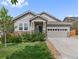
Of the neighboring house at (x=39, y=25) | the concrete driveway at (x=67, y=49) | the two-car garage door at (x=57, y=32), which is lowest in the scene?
the concrete driveway at (x=67, y=49)

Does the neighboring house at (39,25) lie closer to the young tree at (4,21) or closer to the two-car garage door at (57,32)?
the two-car garage door at (57,32)

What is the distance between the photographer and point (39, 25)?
149 ft

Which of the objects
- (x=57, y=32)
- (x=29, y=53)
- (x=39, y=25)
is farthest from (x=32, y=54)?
(x=57, y=32)

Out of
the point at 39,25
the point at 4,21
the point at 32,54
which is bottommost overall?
the point at 32,54

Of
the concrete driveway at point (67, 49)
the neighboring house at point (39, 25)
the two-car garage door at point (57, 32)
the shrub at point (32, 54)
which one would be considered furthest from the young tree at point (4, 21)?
the two-car garage door at point (57, 32)

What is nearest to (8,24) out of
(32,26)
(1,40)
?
(1,40)

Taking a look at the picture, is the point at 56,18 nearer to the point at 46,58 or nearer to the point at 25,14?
the point at 25,14

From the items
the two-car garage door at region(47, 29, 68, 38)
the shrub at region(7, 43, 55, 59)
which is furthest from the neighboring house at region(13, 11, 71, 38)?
the shrub at region(7, 43, 55, 59)

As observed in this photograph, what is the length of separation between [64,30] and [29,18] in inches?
283

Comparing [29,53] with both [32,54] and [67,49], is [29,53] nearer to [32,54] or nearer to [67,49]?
[32,54]

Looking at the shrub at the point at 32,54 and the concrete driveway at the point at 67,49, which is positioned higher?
the shrub at the point at 32,54

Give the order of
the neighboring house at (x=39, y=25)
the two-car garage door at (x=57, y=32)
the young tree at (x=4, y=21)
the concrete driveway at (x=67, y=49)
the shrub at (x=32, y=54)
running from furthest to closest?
the two-car garage door at (x=57, y=32) → the neighboring house at (x=39, y=25) → the young tree at (x=4, y=21) → the concrete driveway at (x=67, y=49) → the shrub at (x=32, y=54)

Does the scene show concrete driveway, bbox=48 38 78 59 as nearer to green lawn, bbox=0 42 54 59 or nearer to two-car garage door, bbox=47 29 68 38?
green lawn, bbox=0 42 54 59

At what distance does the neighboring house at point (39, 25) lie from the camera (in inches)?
1749
